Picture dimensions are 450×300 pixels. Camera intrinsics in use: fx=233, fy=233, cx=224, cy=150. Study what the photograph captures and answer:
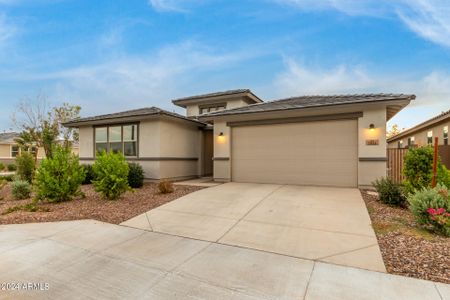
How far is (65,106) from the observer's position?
21.2 metres

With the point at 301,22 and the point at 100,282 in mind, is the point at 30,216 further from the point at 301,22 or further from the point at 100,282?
the point at 301,22

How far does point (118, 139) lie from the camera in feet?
41.2

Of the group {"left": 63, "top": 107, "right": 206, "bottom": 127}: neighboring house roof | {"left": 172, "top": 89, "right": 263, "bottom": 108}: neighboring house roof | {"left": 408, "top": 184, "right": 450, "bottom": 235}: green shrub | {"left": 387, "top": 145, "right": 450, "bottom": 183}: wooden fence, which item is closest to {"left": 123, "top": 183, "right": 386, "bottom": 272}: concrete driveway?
{"left": 408, "top": 184, "right": 450, "bottom": 235}: green shrub

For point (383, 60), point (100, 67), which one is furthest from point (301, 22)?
point (100, 67)

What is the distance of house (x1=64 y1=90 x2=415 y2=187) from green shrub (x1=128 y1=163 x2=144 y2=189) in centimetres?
78

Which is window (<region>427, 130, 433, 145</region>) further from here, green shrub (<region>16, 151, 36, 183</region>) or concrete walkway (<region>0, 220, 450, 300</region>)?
green shrub (<region>16, 151, 36, 183</region>)

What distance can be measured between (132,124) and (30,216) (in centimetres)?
675

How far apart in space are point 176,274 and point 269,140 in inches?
326

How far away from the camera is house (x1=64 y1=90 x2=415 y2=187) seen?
897cm

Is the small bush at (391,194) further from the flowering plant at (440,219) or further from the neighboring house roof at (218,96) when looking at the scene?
the neighboring house roof at (218,96)

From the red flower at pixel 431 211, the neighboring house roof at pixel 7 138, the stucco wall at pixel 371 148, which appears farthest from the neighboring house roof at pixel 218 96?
the neighboring house roof at pixel 7 138

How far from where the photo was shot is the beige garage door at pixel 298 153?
9.38 m

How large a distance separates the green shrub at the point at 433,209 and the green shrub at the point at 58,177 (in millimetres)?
9575

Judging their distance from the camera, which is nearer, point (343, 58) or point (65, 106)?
point (343, 58)
